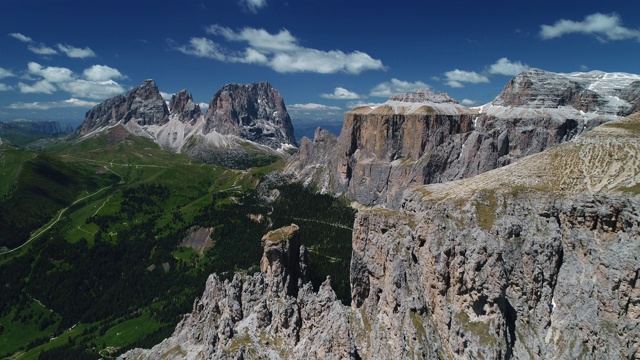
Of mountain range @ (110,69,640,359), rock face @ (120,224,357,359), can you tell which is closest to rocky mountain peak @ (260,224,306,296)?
rock face @ (120,224,357,359)

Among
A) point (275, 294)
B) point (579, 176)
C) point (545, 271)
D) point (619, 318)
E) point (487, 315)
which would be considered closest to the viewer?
point (619, 318)

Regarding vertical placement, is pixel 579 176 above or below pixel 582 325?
above

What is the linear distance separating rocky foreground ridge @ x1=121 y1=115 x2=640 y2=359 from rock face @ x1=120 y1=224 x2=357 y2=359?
26cm

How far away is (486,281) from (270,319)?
3886cm

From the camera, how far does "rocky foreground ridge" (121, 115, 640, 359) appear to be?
6088cm

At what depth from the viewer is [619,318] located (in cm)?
5834

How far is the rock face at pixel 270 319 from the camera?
66406 millimetres

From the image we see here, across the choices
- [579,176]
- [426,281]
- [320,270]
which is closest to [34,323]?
[320,270]

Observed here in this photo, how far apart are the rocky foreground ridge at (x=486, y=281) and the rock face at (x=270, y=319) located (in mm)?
259

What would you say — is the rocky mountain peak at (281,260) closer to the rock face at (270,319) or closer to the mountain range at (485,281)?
the rock face at (270,319)

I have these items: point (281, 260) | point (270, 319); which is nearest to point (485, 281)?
point (270, 319)

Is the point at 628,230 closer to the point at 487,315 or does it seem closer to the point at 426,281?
the point at 487,315

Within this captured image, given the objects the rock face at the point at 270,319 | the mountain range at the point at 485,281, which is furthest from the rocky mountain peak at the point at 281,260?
the mountain range at the point at 485,281

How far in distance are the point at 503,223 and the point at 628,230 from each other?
56.4ft
